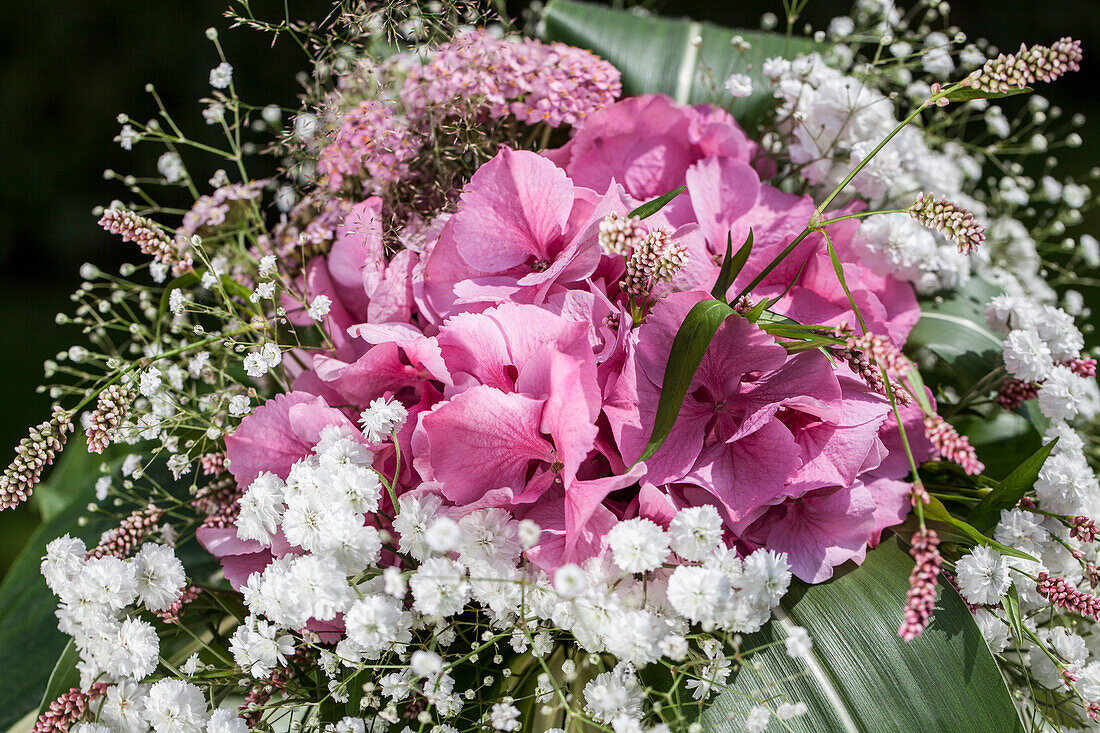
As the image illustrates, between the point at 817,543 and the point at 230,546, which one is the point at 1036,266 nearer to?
the point at 817,543

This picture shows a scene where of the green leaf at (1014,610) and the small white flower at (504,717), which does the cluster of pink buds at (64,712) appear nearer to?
the small white flower at (504,717)

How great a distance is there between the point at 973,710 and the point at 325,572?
1.41ft

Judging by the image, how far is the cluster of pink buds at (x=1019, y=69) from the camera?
470 millimetres

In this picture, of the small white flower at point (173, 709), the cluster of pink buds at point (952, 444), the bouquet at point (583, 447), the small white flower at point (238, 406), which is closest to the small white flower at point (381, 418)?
the bouquet at point (583, 447)

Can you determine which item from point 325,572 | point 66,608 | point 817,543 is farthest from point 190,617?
point 817,543

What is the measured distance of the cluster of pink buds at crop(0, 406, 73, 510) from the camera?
529 mm

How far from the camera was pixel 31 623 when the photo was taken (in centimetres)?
81

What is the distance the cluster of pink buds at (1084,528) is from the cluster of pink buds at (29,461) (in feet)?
2.33

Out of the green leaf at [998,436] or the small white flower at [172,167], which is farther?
the small white flower at [172,167]

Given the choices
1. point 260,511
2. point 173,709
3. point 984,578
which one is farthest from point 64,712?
point 984,578

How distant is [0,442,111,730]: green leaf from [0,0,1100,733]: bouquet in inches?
6.7

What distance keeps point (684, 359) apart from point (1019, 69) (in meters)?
0.26

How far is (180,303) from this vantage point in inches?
23.9

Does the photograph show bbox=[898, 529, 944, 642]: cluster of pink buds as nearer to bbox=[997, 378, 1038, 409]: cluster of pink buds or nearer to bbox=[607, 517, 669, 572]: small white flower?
bbox=[607, 517, 669, 572]: small white flower
